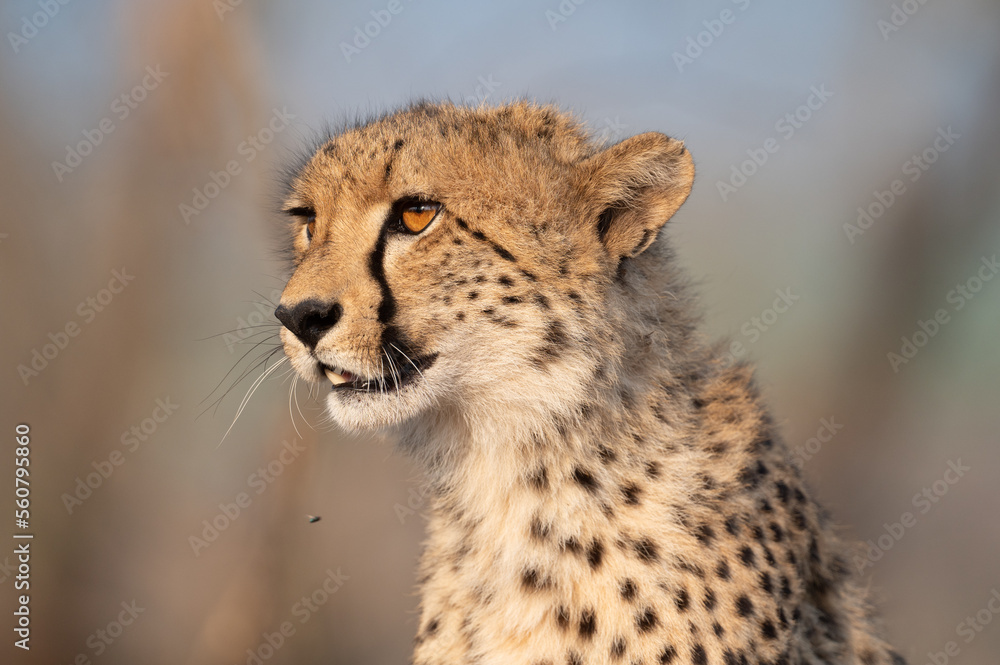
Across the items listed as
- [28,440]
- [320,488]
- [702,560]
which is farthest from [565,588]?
[28,440]

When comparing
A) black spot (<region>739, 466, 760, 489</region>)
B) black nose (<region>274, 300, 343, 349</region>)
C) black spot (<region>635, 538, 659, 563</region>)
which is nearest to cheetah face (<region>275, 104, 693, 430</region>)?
black nose (<region>274, 300, 343, 349</region>)

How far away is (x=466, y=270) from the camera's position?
6.44ft

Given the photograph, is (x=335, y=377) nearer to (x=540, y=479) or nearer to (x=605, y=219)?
(x=540, y=479)

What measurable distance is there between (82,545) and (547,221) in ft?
13.7

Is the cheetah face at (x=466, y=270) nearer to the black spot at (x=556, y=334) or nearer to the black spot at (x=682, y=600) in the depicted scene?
the black spot at (x=556, y=334)

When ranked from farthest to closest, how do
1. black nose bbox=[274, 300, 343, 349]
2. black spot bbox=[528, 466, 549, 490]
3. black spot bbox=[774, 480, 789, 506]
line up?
1. black spot bbox=[774, 480, 789, 506]
2. black spot bbox=[528, 466, 549, 490]
3. black nose bbox=[274, 300, 343, 349]

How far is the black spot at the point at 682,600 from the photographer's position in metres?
1.88

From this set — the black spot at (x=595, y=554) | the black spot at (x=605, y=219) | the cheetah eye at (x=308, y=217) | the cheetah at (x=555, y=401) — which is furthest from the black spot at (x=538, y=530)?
the cheetah eye at (x=308, y=217)

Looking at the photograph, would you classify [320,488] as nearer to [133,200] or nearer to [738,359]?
[133,200]

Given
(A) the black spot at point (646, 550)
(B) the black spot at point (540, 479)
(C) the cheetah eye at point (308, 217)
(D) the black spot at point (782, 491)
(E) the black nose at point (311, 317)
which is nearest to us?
(E) the black nose at point (311, 317)

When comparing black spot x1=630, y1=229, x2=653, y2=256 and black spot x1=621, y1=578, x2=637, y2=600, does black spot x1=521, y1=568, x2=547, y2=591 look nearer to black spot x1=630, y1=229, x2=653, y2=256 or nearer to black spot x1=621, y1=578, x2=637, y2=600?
black spot x1=621, y1=578, x2=637, y2=600

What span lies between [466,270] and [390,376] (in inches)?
12.9

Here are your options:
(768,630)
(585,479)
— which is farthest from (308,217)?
(768,630)

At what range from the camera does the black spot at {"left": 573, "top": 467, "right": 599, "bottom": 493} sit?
6.68ft
